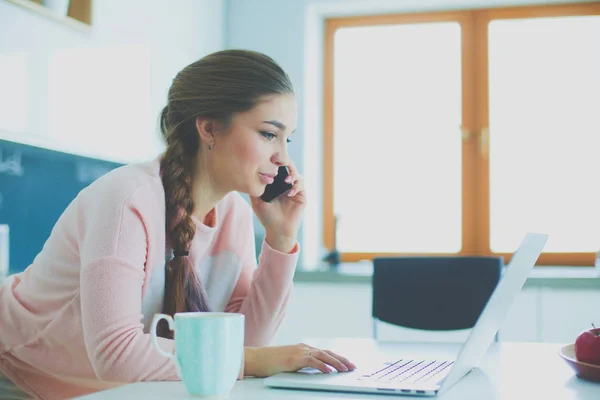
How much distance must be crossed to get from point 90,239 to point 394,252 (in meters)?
2.41

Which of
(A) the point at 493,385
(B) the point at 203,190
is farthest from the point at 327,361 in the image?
(B) the point at 203,190

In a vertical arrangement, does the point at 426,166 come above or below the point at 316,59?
below

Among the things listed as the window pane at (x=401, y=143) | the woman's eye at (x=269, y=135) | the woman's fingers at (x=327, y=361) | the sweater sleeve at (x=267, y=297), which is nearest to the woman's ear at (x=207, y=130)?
the woman's eye at (x=269, y=135)

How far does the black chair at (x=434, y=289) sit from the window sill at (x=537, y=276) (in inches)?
29.0

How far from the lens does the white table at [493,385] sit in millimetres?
891

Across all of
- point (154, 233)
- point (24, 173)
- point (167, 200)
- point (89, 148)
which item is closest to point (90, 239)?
point (154, 233)

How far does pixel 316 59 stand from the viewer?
3533mm

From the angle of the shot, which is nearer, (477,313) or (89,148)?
(477,313)

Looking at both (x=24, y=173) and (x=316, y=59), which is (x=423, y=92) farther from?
(x=24, y=173)

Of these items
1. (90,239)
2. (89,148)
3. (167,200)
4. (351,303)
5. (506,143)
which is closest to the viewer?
(90,239)

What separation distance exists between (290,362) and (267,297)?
52cm

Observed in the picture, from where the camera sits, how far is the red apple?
1031mm

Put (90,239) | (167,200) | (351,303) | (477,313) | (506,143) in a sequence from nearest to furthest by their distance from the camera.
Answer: (90,239) < (167,200) < (477,313) < (351,303) < (506,143)

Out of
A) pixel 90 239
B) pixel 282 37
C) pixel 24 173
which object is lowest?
pixel 90 239
